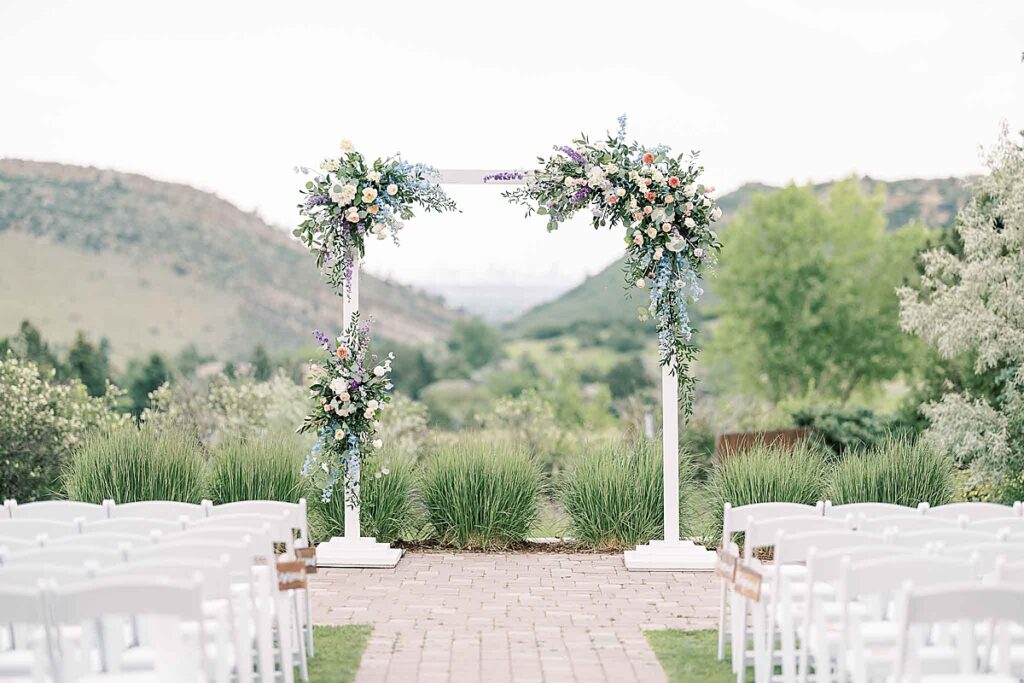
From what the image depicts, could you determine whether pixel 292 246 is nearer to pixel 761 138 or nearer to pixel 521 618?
pixel 761 138

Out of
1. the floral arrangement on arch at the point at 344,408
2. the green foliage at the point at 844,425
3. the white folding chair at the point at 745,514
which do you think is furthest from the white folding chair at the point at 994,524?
the green foliage at the point at 844,425

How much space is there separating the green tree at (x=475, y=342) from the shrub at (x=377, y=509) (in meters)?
35.3

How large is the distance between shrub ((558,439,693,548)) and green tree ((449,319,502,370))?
116ft

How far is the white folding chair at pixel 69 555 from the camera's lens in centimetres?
431

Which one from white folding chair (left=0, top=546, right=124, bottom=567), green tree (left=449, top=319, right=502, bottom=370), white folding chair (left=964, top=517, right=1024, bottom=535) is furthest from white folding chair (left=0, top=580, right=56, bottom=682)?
green tree (left=449, top=319, right=502, bottom=370)

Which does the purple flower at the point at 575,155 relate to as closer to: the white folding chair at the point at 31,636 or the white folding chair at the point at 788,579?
the white folding chair at the point at 788,579

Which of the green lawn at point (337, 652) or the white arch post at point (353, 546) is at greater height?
the white arch post at point (353, 546)

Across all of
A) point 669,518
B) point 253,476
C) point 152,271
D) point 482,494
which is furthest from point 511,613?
point 152,271

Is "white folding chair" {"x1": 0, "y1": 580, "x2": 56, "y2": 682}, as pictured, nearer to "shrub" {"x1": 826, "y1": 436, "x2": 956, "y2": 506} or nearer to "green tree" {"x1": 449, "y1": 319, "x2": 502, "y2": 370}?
"shrub" {"x1": 826, "y1": 436, "x2": 956, "y2": 506}

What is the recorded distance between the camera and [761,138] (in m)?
45.7

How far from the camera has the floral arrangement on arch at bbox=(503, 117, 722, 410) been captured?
27.9 ft

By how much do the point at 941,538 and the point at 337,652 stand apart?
9.56ft

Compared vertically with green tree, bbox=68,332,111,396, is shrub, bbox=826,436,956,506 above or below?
below

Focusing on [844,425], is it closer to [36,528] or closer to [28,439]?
[28,439]
